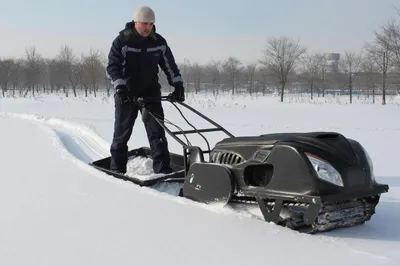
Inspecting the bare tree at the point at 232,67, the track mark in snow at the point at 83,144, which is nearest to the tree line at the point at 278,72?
the bare tree at the point at 232,67

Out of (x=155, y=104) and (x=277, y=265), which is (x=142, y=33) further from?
(x=277, y=265)

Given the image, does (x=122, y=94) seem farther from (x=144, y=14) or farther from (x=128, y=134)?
(x=144, y=14)

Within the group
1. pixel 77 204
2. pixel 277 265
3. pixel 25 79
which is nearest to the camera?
pixel 277 265

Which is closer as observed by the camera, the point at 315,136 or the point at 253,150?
the point at 315,136

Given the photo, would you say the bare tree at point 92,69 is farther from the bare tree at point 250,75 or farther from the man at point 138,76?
the man at point 138,76

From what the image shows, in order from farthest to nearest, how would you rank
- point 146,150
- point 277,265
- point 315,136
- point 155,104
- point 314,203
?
point 146,150 → point 155,104 → point 315,136 → point 314,203 → point 277,265

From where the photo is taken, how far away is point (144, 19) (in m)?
4.27

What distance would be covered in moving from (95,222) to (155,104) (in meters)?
2.00

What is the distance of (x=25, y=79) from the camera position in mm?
49062

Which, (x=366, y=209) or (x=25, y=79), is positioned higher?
(x=25, y=79)

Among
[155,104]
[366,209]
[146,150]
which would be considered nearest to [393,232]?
[366,209]

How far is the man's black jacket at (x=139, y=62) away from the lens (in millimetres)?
4434

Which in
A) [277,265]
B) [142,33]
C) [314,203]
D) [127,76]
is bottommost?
[277,265]

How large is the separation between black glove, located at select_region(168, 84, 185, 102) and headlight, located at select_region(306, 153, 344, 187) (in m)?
2.27
